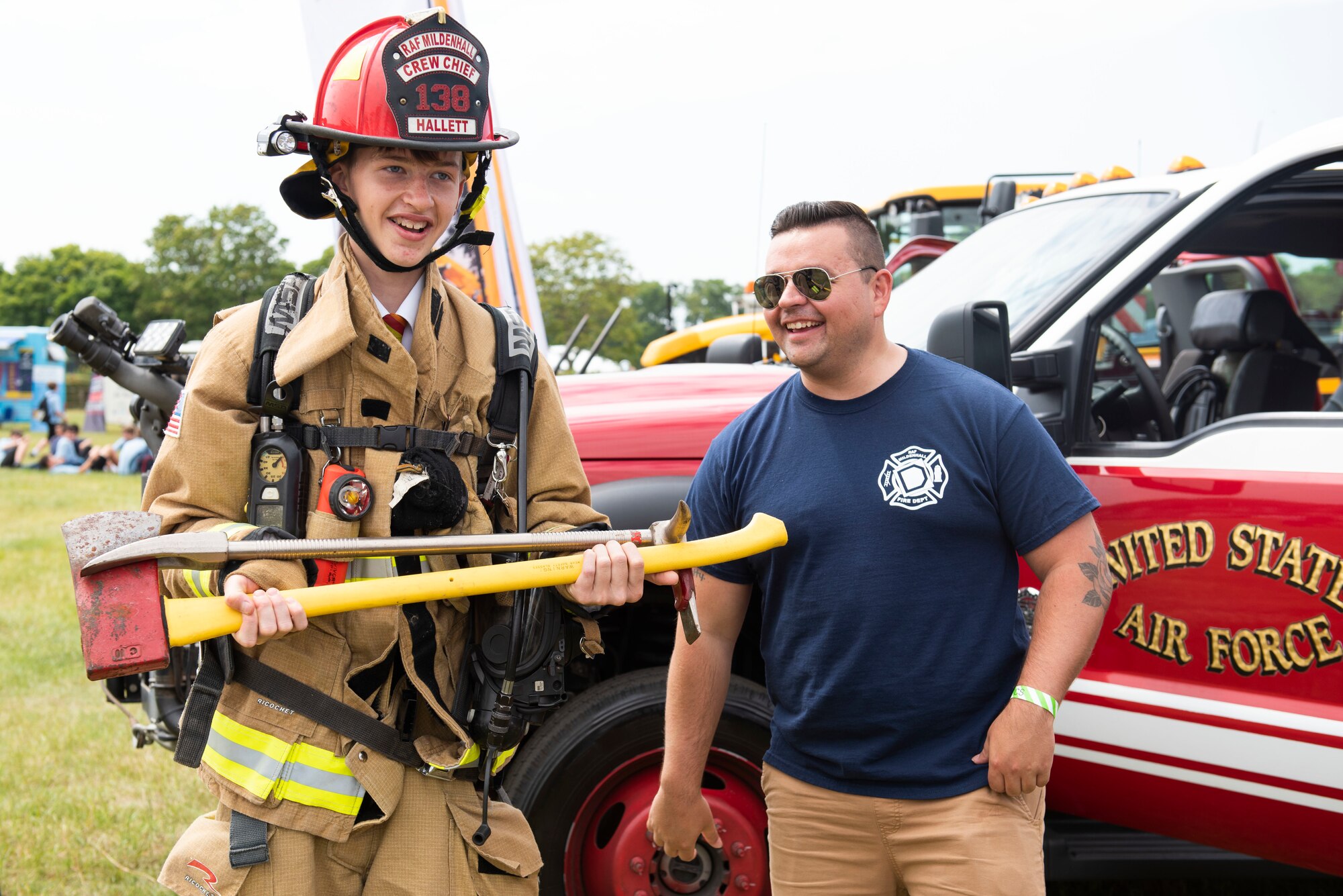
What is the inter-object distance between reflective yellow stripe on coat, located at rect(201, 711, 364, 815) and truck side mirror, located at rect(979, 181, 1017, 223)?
20.7 ft

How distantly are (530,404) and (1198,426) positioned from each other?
3.14 m

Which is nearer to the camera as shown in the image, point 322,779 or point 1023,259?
point 322,779

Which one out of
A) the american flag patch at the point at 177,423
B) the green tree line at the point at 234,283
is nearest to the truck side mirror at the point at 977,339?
the american flag patch at the point at 177,423

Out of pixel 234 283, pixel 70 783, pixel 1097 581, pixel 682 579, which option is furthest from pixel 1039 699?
pixel 234 283

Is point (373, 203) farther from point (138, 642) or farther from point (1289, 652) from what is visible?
point (1289, 652)

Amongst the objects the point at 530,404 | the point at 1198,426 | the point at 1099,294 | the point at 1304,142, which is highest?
the point at 1304,142

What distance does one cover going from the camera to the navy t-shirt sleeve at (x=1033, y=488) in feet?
6.98

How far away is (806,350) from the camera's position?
7.45ft

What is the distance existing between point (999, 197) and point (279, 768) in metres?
6.63

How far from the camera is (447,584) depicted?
182 cm

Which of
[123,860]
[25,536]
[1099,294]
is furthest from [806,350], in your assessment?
[25,536]

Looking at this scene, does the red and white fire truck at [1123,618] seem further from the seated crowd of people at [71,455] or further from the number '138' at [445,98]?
the seated crowd of people at [71,455]

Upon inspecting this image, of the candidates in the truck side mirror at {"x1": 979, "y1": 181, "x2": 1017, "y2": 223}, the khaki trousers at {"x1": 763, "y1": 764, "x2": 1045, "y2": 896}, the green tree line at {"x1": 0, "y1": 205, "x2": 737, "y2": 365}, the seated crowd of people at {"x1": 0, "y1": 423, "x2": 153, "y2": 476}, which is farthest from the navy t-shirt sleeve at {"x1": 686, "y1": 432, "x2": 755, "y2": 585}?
the green tree line at {"x1": 0, "y1": 205, "x2": 737, "y2": 365}

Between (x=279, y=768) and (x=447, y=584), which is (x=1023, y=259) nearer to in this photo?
(x=447, y=584)
